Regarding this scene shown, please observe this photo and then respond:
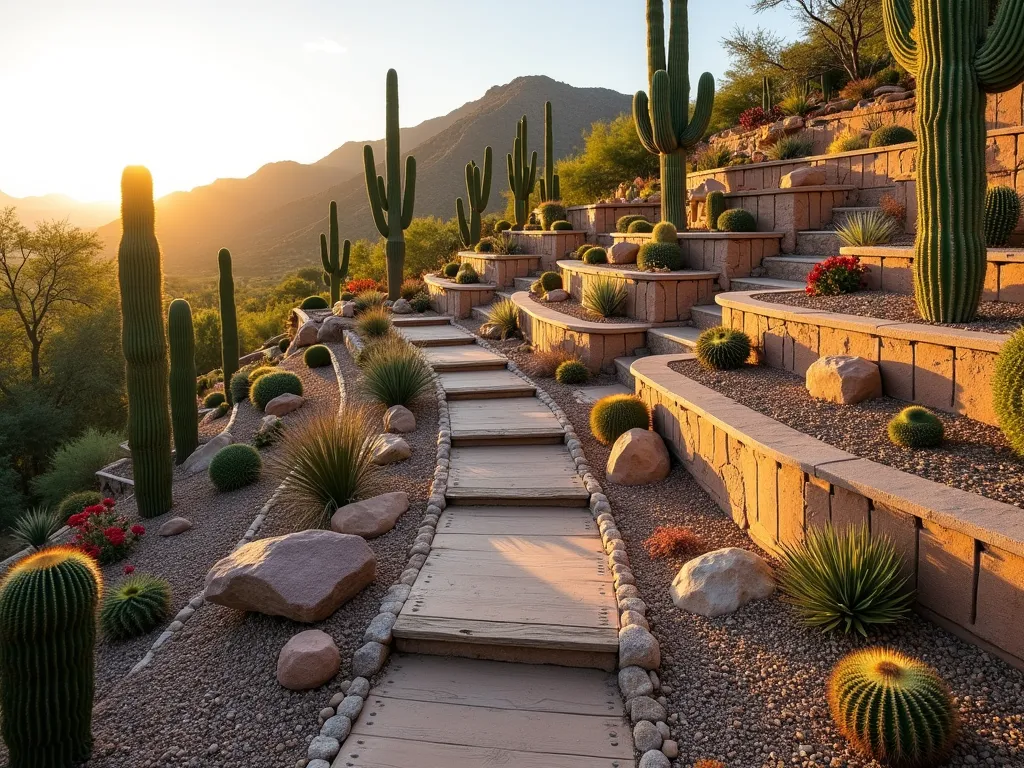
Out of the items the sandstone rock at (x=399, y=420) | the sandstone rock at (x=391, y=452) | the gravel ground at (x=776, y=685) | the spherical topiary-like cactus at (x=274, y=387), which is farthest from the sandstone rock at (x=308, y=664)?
the spherical topiary-like cactus at (x=274, y=387)

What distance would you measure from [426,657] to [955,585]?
9.23ft

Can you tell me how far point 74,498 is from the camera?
12047 mm

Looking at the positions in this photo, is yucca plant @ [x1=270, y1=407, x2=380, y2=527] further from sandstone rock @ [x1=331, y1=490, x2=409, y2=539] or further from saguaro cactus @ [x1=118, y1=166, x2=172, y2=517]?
saguaro cactus @ [x1=118, y1=166, x2=172, y2=517]

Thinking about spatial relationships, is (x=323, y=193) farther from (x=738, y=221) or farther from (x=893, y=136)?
(x=893, y=136)

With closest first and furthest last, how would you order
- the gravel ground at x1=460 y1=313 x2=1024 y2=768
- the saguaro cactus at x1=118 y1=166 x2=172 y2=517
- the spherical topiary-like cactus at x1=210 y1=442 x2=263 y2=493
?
1. the gravel ground at x1=460 y1=313 x2=1024 y2=768
2. the saguaro cactus at x1=118 y1=166 x2=172 y2=517
3. the spherical topiary-like cactus at x1=210 y1=442 x2=263 y2=493

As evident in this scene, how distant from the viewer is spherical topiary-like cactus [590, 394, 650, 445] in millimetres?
6973

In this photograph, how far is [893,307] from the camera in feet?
20.1

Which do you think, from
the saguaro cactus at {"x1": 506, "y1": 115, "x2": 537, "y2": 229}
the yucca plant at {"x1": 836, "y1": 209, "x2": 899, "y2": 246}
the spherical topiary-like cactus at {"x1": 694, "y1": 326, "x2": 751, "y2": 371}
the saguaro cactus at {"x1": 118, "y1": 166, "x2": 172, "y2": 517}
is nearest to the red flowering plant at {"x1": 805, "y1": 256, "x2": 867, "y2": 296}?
the spherical topiary-like cactus at {"x1": 694, "y1": 326, "x2": 751, "y2": 371}

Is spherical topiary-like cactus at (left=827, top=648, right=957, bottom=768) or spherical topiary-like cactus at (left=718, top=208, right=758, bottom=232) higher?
spherical topiary-like cactus at (left=718, top=208, right=758, bottom=232)

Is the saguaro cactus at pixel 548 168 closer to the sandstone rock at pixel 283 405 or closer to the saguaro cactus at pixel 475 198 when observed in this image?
the saguaro cactus at pixel 475 198

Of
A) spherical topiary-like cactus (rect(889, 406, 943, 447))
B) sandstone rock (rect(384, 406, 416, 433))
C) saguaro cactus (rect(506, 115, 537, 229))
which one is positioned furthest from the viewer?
saguaro cactus (rect(506, 115, 537, 229))

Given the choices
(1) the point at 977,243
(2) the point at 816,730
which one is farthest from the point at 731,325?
(2) the point at 816,730

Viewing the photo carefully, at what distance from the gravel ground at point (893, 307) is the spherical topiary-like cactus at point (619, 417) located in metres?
1.91

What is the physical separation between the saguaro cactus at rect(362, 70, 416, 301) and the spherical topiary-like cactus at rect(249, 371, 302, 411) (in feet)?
19.6
